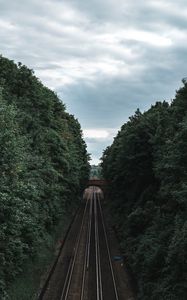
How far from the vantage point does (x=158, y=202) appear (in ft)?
122

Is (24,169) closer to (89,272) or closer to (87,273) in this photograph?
(87,273)

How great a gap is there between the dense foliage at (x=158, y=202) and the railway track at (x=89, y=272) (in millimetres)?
2130

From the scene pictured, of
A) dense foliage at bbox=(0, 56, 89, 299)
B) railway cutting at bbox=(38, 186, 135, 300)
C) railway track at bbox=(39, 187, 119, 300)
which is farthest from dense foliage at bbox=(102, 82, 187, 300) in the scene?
dense foliage at bbox=(0, 56, 89, 299)

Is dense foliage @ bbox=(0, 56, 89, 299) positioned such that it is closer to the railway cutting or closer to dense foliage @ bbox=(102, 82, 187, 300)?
the railway cutting

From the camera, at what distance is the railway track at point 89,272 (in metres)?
30.8

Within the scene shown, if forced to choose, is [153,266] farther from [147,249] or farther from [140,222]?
[140,222]

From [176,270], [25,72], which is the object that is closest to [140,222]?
[176,270]

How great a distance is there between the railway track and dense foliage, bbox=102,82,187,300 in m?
2.13

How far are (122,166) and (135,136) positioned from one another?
144 inches

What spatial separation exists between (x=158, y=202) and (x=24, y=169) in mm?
15368

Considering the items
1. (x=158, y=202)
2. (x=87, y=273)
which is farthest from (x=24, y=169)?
(x=158, y=202)

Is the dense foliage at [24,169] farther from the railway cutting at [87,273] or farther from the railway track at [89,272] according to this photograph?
the railway track at [89,272]

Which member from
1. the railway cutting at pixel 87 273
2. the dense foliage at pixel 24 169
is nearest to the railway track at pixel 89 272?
the railway cutting at pixel 87 273

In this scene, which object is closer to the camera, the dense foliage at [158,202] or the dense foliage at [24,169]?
the dense foliage at [24,169]
